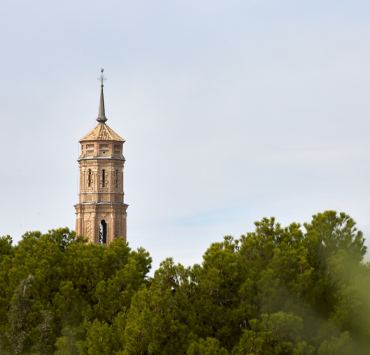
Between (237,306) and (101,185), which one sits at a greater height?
(101,185)

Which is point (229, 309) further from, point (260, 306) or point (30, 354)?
point (30, 354)

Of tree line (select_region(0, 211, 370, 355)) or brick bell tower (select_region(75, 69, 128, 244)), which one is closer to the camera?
tree line (select_region(0, 211, 370, 355))

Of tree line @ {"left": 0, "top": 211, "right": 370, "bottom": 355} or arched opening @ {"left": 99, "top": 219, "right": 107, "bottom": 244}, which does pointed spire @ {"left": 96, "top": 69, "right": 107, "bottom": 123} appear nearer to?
arched opening @ {"left": 99, "top": 219, "right": 107, "bottom": 244}

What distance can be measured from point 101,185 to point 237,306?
86.4m

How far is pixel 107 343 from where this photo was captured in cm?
4738

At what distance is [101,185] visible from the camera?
13312 cm

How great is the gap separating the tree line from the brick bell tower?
80.1m

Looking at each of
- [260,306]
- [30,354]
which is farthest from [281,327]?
[30,354]

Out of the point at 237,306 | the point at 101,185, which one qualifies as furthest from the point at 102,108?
the point at 237,306

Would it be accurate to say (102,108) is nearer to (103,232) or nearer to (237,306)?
(103,232)

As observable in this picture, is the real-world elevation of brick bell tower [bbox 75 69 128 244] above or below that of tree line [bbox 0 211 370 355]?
above

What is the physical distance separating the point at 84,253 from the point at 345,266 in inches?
363

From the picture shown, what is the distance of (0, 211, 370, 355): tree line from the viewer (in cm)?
4547

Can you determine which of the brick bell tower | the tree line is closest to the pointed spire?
the brick bell tower
